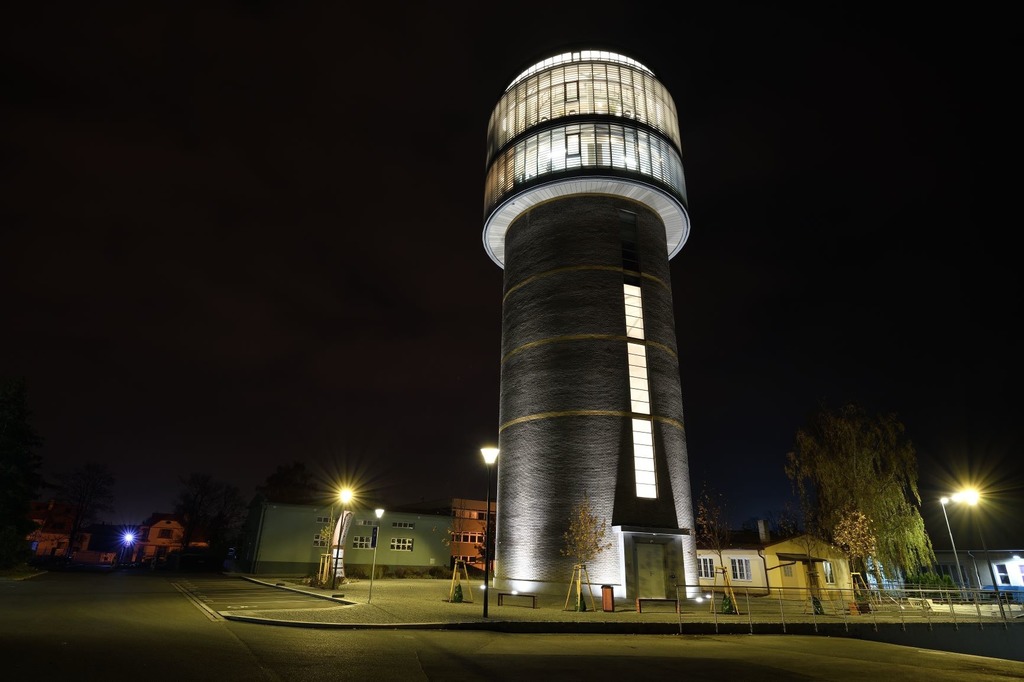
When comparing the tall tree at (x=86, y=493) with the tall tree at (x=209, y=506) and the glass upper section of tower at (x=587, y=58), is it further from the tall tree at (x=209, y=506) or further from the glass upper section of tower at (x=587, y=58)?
the glass upper section of tower at (x=587, y=58)

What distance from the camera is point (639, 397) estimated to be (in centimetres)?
2606

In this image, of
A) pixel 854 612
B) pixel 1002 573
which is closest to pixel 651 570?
pixel 854 612

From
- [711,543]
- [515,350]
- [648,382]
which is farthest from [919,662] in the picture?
[711,543]

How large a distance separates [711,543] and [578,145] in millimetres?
27804

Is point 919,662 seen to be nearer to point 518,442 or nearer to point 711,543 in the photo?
point 518,442

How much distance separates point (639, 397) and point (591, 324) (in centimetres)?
406

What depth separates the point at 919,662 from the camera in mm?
12531

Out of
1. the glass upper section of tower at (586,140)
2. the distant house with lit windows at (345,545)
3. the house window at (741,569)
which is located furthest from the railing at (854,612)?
the distant house with lit windows at (345,545)

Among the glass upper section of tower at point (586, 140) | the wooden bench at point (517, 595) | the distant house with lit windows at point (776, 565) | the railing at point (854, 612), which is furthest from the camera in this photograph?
the distant house with lit windows at point (776, 565)

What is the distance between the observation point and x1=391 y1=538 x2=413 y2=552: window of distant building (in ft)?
147

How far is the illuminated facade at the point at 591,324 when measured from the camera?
78.4 feet

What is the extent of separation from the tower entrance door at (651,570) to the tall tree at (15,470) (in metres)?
34.3

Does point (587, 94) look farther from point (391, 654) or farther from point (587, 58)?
point (391, 654)

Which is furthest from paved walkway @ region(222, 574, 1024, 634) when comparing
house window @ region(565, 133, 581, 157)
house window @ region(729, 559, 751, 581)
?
house window @ region(565, 133, 581, 157)
